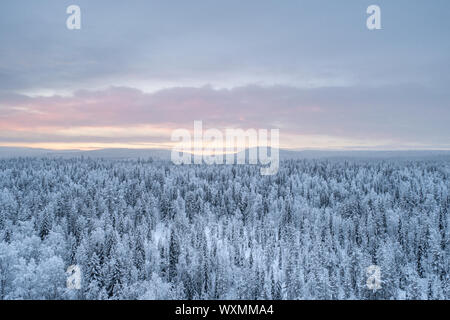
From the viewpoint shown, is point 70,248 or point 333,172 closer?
point 70,248

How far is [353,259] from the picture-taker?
70.8m

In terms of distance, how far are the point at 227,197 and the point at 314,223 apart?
129ft

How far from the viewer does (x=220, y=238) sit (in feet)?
298

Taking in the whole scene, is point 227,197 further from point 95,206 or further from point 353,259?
point 353,259

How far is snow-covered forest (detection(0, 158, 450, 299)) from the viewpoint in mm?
50625

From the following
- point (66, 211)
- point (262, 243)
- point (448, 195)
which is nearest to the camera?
point (262, 243)

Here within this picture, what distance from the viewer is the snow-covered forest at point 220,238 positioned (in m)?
50.6

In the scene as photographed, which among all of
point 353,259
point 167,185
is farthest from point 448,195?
point 167,185

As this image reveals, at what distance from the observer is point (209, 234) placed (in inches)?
3620
